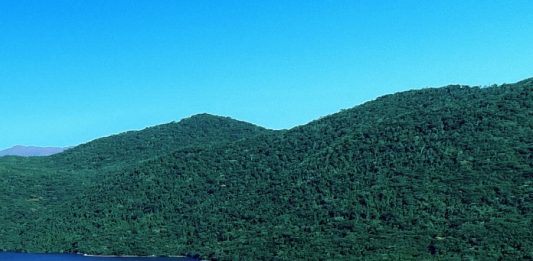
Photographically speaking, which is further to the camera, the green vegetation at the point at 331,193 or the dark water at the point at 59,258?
the dark water at the point at 59,258

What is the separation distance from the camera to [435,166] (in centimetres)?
11131

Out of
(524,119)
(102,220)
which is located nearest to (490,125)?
(524,119)

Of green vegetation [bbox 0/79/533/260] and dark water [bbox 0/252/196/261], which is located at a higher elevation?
green vegetation [bbox 0/79/533/260]

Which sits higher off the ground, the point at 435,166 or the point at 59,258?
the point at 435,166

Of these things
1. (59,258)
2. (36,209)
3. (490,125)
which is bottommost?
(59,258)

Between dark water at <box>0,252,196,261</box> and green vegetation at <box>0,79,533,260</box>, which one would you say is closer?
green vegetation at <box>0,79,533,260</box>

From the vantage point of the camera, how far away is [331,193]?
11588 cm

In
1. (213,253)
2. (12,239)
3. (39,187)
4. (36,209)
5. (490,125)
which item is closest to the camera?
(213,253)

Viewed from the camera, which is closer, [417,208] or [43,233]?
[417,208]

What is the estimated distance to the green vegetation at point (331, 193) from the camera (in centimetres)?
9662

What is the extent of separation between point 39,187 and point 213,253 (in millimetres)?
75931

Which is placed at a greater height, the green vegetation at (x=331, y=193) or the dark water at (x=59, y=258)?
the green vegetation at (x=331, y=193)

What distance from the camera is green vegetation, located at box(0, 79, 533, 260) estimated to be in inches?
3804

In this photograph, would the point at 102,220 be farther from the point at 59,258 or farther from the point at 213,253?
the point at 213,253
